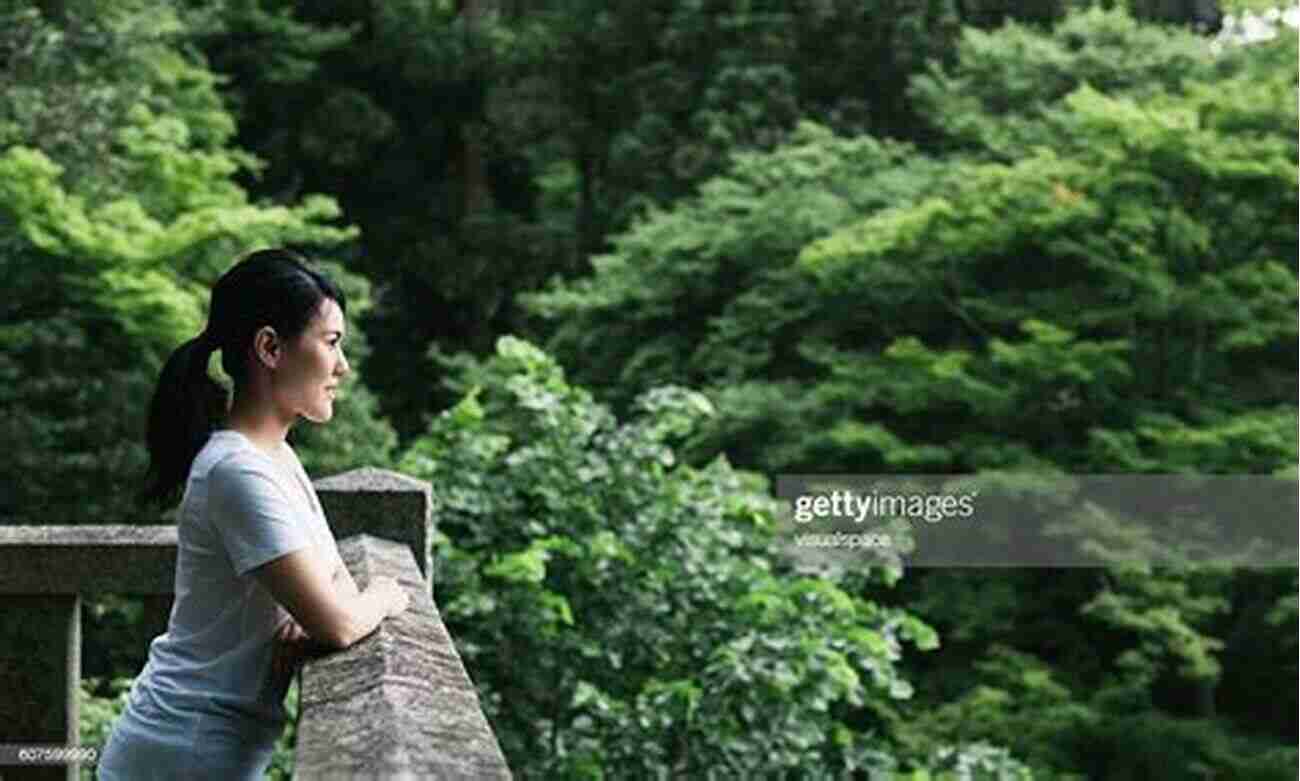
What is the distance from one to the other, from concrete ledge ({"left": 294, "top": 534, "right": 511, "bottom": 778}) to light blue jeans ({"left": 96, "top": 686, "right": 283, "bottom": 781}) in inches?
2.4

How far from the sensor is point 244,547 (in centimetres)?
140

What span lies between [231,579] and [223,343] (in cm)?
16

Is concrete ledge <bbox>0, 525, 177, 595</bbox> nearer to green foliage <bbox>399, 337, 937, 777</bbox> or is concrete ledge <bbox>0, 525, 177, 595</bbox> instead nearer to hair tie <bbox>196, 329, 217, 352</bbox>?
hair tie <bbox>196, 329, 217, 352</bbox>

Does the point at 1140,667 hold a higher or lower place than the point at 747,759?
lower

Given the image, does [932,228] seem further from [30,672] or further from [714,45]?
[30,672]

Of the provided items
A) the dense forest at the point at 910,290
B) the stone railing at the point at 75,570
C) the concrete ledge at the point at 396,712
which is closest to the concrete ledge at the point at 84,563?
the stone railing at the point at 75,570

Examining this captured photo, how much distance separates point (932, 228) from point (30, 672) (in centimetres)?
777

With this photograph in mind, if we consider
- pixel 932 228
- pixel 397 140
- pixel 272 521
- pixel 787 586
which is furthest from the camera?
pixel 397 140

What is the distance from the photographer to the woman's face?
1477mm

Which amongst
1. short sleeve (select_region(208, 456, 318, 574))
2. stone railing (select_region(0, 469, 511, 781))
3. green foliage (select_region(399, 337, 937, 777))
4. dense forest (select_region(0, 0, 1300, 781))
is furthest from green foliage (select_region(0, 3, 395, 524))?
short sleeve (select_region(208, 456, 318, 574))

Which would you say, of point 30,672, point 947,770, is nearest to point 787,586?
point 947,770

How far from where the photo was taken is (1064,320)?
9492mm

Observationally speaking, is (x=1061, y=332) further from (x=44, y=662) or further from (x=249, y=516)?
(x=249, y=516)

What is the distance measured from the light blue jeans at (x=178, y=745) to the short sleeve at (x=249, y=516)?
4.3 inches
